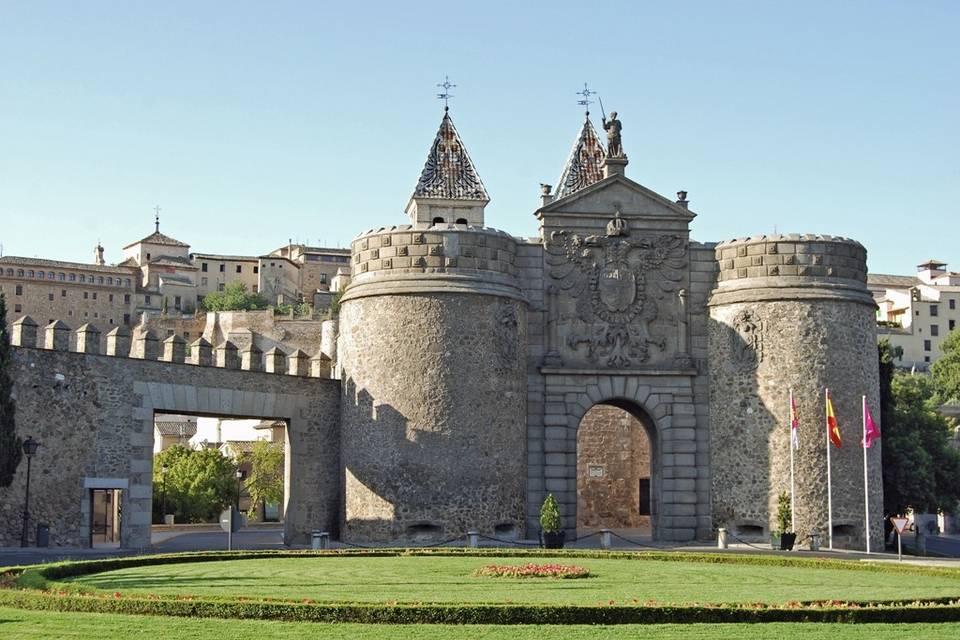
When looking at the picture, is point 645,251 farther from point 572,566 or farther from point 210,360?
point 572,566

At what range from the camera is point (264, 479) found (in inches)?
2510

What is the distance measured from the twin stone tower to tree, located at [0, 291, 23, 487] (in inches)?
376

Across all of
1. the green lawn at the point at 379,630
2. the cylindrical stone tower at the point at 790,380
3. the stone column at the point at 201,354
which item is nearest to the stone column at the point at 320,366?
the stone column at the point at 201,354

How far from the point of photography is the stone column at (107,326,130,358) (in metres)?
33.1

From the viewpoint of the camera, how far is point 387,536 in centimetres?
3538

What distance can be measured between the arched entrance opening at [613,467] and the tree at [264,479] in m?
21.5

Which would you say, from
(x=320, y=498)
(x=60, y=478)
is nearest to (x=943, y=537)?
(x=320, y=498)

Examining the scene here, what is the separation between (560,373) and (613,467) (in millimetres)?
9972

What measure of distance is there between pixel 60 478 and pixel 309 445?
8026mm

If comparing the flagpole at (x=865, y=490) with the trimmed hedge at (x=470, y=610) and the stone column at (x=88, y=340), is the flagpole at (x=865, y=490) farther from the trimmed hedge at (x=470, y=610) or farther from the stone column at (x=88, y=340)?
the stone column at (x=88, y=340)

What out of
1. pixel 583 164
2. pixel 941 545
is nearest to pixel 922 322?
pixel 941 545

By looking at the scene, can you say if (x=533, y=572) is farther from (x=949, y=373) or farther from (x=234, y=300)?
(x=234, y=300)

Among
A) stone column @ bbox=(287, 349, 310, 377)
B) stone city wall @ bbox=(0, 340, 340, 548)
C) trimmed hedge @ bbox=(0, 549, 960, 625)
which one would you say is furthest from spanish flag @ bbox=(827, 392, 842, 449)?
trimmed hedge @ bbox=(0, 549, 960, 625)

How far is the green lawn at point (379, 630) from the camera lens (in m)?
14.9
